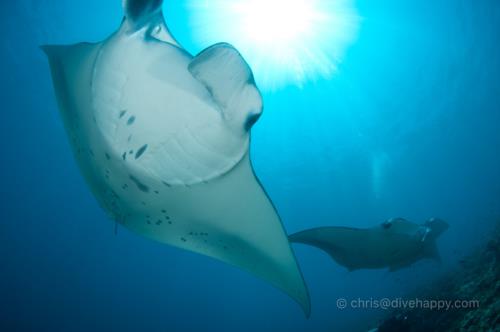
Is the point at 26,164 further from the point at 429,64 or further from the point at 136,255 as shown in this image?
the point at 429,64

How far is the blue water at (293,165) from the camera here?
1295cm

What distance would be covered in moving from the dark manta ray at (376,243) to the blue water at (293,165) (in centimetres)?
903

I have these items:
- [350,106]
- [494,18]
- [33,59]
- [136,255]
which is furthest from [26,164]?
[494,18]

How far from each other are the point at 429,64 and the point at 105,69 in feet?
59.3

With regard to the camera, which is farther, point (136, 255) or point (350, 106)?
point (136, 255)

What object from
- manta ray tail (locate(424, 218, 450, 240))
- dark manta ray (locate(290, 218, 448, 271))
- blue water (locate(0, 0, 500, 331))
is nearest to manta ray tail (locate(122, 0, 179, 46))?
dark manta ray (locate(290, 218, 448, 271))

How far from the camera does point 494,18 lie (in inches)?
560

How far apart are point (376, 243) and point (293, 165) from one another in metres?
16.0

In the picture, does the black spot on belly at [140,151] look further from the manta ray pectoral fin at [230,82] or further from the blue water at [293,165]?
the blue water at [293,165]

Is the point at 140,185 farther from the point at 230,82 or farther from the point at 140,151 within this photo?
the point at 230,82

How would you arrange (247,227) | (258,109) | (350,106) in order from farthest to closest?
(350,106), (247,227), (258,109)

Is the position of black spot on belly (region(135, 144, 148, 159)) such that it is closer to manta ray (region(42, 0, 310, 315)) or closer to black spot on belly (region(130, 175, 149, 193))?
manta ray (region(42, 0, 310, 315))

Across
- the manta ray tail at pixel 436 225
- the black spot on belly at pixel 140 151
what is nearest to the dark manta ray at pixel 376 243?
the manta ray tail at pixel 436 225

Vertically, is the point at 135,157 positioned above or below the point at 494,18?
below
